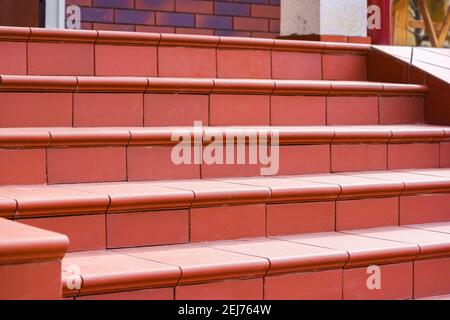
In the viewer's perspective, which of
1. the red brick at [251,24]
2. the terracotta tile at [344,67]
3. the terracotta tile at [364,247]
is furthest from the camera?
the red brick at [251,24]

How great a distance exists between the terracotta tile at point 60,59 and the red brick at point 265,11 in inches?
125

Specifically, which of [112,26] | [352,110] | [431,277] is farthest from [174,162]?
[112,26]

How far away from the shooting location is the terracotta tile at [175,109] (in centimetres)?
418

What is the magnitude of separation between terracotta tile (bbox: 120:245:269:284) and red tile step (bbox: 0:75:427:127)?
879 millimetres

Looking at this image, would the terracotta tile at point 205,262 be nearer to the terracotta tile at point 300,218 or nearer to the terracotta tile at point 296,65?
the terracotta tile at point 300,218

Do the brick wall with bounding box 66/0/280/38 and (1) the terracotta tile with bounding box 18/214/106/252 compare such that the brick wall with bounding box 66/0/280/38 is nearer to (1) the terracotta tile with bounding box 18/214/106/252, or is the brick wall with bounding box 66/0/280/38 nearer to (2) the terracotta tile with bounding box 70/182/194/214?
(2) the terracotta tile with bounding box 70/182/194/214

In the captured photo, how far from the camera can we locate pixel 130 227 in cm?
340

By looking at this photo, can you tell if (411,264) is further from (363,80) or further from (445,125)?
(363,80)

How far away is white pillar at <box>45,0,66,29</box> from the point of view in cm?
655

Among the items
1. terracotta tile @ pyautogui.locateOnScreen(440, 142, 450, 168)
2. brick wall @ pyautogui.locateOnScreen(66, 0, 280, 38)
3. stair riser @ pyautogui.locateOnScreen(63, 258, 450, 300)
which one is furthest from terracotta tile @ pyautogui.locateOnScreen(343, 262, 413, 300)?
brick wall @ pyautogui.locateOnScreen(66, 0, 280, 38)

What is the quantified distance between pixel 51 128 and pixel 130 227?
2.31 feet

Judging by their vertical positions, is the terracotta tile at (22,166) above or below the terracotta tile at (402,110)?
below

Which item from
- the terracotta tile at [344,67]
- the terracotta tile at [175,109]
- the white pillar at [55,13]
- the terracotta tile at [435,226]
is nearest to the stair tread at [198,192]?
the terracotta tile at [435,226]
